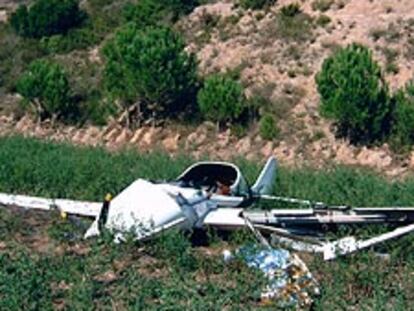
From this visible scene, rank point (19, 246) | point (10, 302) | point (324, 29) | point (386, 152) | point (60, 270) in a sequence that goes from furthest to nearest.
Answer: point (324, 29), point (386, 152), point (19, 246), point (60, 270), point (10, 302)

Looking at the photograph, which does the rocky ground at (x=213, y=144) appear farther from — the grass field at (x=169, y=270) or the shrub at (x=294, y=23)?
the grass field at (x=169, y=270)

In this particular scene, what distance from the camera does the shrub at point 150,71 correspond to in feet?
134

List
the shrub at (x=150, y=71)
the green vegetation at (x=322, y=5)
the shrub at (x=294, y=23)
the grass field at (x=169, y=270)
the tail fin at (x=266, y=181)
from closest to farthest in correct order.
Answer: the grass field at (x=169, y=270) < the tail fin at (x=266, y=181) < the shrub at (x=150, y=71) < the shrub at (x=294, y=23) < the green vegetation at (x=322, y=5)

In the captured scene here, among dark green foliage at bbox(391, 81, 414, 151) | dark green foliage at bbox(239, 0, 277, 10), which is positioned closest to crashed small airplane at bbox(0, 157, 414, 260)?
dark green foliage at bbox(391, 81, 414, 151)

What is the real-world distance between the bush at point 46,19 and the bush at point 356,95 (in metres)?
18.8

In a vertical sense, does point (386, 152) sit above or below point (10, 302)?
below

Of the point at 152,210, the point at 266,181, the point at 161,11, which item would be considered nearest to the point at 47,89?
the point at 161,11

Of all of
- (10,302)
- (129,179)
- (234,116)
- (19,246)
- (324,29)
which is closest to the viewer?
(10,302)

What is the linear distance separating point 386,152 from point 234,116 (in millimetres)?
6434

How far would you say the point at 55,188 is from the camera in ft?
70.5

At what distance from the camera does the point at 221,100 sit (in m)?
40.2

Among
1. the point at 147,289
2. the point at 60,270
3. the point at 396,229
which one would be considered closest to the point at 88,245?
the point at 60,270

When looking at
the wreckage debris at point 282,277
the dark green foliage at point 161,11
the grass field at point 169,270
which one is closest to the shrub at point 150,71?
the dark green foliage at point 161,11

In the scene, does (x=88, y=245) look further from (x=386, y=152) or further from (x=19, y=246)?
(x=386, y=152)
